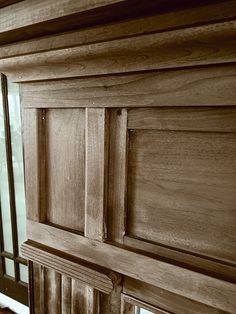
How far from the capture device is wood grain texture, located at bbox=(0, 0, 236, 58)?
2.11 ft

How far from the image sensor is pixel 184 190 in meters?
0.83

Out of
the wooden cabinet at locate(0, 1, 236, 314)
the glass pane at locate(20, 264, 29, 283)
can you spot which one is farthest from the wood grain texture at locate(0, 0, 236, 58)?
the glass pane at locate(20, 264, 29, 283)

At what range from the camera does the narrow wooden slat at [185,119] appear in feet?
2.39

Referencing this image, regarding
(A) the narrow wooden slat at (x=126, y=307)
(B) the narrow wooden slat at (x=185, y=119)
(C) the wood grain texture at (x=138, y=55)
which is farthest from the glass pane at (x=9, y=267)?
(B) the narrow wooden slat at (x=185, y=119)

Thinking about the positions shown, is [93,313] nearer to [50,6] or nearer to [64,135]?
[64,135]

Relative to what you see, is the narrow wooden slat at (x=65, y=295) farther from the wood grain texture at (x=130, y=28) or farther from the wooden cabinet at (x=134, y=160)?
the wood grain texture at (x=130, y=28)

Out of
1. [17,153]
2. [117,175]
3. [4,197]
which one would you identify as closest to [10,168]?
[17,153]

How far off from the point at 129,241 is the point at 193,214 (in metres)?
0.27

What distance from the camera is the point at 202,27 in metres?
0.64

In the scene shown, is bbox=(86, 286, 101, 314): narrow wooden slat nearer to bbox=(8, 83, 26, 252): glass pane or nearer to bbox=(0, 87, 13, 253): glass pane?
bbox=(8, 83, 26, 252): glass pane

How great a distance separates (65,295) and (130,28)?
1.10 m

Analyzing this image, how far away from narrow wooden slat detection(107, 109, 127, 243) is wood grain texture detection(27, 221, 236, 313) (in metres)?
0.07

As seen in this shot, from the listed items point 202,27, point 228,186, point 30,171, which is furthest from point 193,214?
point 30,171

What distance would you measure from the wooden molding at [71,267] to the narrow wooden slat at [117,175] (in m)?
0.15
